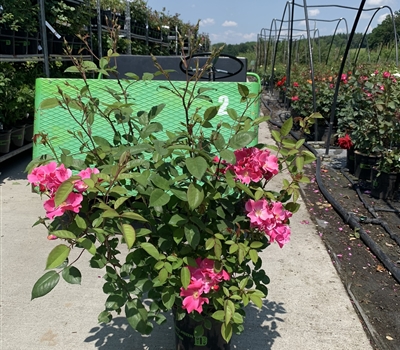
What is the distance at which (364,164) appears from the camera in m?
4.40

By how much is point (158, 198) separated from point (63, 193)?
10.3 inches

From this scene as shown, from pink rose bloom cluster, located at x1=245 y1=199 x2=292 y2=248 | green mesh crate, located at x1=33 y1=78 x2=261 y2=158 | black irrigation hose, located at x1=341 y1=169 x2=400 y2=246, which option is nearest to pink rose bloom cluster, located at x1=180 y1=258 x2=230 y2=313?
pink rose bloom cluster, located at x1=245 y1=199 x2=292 y2=248

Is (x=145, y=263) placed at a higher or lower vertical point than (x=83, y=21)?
lower

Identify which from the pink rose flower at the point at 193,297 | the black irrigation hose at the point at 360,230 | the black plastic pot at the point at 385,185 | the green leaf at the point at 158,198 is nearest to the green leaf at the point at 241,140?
the green leaf at the point at 158,198

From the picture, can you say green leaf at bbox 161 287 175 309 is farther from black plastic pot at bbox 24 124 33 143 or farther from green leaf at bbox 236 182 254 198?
black plastic pot at bbox 24 124 33 143

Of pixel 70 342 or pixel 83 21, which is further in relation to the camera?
pixel 83 21

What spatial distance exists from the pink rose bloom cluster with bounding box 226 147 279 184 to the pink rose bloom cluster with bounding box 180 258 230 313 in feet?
1.05

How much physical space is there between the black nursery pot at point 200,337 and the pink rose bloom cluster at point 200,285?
37 cm

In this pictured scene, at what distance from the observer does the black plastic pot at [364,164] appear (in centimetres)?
432

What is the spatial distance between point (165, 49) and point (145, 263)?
15.8 meters

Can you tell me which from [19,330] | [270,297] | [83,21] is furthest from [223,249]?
[83,21]

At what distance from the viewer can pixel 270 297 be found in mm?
2383

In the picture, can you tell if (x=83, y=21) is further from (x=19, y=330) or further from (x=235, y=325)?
(x=235, y=325)

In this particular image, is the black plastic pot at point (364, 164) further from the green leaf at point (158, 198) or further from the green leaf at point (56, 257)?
the green leaf at point (56, 257)
